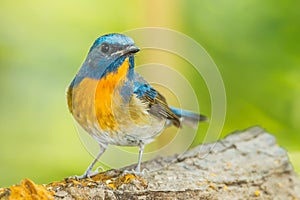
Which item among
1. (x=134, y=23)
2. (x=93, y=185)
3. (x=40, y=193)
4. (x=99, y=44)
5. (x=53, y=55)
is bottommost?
(x=40, y=193)

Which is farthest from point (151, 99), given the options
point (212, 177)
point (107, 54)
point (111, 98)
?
point (212, 177)

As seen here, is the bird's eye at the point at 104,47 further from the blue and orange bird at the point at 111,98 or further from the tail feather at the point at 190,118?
the tail feather at the point at 190,118

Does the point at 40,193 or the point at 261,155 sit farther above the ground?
the point at 261,155

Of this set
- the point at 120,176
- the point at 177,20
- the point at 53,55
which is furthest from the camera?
the point at 53,55

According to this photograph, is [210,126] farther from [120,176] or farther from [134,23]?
[120,176]

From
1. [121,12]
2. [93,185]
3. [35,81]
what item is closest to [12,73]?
[35,81]

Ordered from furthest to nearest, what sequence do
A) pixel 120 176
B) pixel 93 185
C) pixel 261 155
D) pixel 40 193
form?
pixel 261 155 → pixel 120 176 → pixel 93 185 → pixel 40 193
